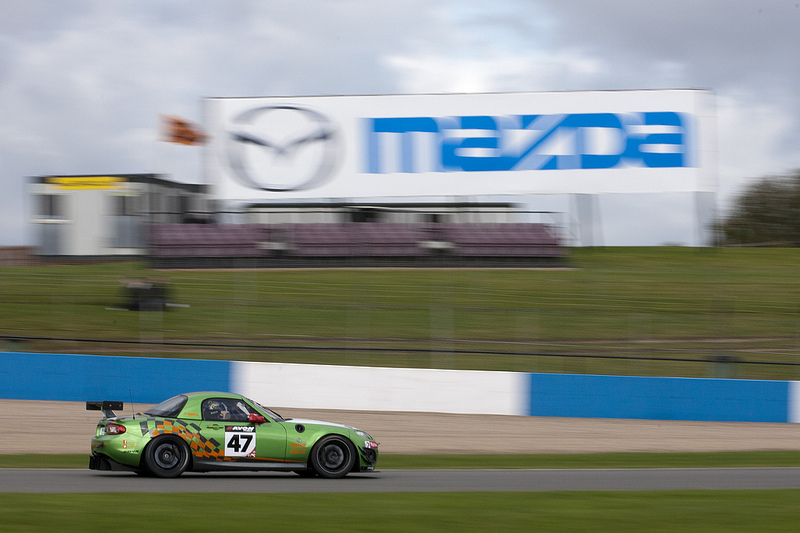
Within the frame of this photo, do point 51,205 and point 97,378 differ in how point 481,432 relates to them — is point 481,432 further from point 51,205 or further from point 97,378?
point 51,205

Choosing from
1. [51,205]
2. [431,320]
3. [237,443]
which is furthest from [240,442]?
[51,205]

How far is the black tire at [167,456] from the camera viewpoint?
27.0 ft

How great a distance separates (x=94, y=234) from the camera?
108ft

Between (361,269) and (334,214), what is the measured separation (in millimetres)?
3623

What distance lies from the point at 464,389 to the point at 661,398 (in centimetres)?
397

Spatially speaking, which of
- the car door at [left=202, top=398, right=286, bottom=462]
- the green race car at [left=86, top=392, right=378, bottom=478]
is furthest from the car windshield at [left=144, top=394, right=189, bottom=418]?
the car door at [left=202, top=398, right=286, bottom=462]

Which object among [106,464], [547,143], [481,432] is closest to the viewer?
[106,464]

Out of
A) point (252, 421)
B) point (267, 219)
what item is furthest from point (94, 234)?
point (252, 421)

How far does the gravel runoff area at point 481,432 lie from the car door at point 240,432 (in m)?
4.36

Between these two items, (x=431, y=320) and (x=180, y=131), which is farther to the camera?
(x=180, y=131)

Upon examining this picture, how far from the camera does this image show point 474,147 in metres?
28.5

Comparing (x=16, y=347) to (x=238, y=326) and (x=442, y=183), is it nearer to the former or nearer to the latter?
(x=238, y=326)

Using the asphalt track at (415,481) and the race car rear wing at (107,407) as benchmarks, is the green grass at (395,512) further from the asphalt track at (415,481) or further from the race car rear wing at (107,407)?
the race car rear wing at (107,407)

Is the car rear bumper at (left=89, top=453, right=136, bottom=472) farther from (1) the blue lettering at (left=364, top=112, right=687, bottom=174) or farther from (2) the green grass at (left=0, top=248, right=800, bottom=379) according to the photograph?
(1) the blue lettering at (left=364, top=112, right=687, bottom=174)
